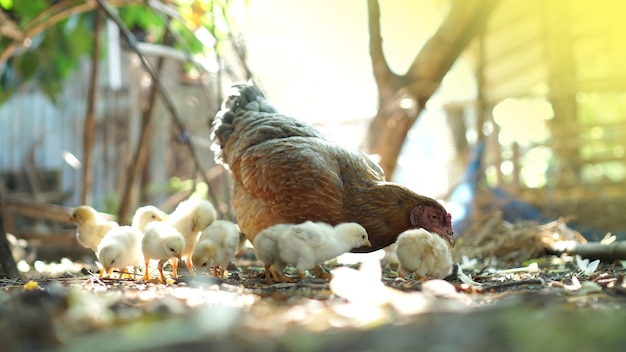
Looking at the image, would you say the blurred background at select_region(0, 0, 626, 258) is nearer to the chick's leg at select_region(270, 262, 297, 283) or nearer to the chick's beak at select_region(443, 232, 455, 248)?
the chick's beak at select_region(443, 232, 455, 248)

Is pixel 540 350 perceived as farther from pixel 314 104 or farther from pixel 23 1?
pixel 314 104

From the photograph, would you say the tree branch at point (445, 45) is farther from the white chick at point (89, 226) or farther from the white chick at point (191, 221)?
the white chick at point (89, 226)

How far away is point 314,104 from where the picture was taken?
10.5m

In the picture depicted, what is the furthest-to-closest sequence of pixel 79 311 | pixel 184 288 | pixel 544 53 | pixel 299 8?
1. pixel 544 53
2. pixel 299 8
3. pixel 184 288
4. pixel 79 311

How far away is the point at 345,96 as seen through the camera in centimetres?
1074

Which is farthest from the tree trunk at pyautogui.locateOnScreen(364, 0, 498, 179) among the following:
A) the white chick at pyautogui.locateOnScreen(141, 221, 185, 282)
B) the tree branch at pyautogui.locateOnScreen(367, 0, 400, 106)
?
the white chick at pyautogui.locateOnScreen(141, 221, 185, 282)

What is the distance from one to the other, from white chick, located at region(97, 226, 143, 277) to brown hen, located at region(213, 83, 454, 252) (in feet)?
2.65

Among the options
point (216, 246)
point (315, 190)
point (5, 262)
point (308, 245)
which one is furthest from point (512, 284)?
point (5, 262)

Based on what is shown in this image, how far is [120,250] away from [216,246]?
0.54 metres

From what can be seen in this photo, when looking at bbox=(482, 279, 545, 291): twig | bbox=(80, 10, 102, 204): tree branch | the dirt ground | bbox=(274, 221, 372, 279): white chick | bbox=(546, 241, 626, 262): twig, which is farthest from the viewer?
bbox=(80, 10, 102, 204): tree branch

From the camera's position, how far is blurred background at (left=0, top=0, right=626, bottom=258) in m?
6.74

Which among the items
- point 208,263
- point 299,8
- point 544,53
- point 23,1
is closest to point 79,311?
point 208,263

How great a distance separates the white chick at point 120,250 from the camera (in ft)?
11.7

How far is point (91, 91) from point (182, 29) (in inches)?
94.6
